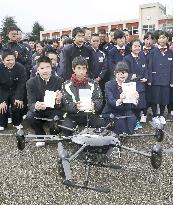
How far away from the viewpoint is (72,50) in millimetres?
7180

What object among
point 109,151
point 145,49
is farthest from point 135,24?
point 109,151

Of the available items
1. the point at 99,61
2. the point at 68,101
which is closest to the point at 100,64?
the point at 99,61

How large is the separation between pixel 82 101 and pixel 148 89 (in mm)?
2947

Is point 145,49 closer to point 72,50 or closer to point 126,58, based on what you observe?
point 126,58

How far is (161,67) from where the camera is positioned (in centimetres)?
757

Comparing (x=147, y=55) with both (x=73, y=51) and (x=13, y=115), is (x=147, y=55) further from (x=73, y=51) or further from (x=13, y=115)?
(x=13, y=115)

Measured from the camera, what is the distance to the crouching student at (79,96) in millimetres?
5688

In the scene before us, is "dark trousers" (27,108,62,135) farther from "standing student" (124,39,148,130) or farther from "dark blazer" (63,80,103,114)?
"standing student" (124,39,148,130)

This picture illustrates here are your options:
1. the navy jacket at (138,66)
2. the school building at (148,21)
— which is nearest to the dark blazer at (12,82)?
the navy jacket at (138,66)

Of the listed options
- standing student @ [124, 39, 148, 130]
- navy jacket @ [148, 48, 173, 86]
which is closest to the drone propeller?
standing student @ [124, 39, 148, 130]

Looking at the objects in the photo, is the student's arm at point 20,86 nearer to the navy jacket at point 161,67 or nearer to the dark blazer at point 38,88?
the dark blazer at point 38,88

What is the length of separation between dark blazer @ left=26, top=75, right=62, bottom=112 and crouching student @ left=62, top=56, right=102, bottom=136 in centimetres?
36

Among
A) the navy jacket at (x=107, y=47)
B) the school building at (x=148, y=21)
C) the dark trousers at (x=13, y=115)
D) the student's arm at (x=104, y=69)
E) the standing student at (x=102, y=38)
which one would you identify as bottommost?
the dark trousers at (x=13, y=115)

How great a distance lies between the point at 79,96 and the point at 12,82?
2187 millimetres
